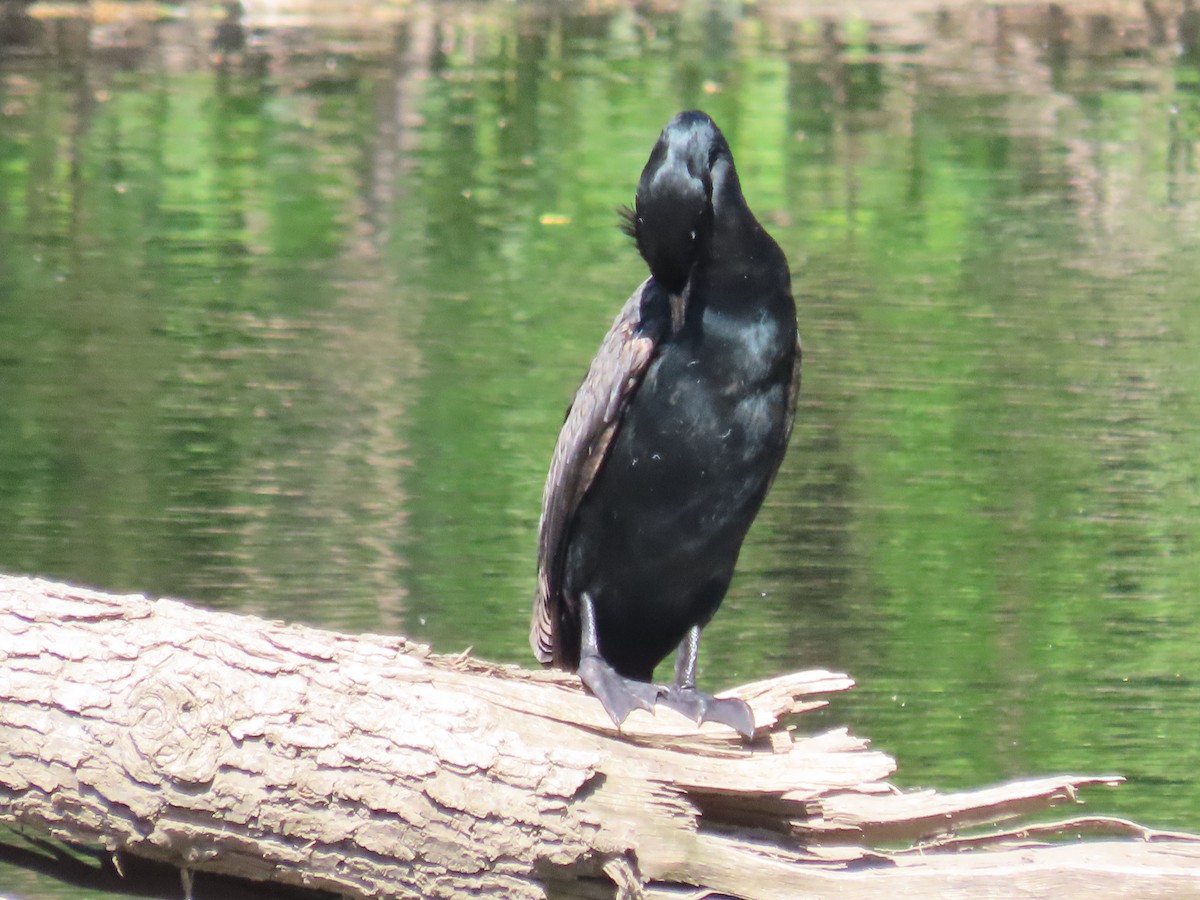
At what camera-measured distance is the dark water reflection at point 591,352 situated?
6250 mm

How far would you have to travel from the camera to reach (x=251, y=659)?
134 inches

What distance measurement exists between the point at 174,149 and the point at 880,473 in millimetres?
8393

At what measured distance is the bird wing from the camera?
3941 mm

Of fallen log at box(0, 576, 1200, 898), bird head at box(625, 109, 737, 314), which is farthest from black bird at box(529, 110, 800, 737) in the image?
fallen log at box(0, 576, 1200, 898)

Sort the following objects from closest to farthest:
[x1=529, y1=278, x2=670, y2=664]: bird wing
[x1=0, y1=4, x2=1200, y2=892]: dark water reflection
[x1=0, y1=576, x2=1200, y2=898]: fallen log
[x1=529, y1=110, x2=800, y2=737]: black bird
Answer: [x1=0, y1=576, x2=1200, y2=898]: fallen log, [x1=529, y1=110, x2=800, y2=737]: black bird, [x1=529, y1=278, x2=670, y2=664]: bird wing, [x1=0, y1=4, x2=1200, y2=892]: dark water reflection

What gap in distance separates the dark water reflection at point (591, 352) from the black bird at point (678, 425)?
154 centimetres

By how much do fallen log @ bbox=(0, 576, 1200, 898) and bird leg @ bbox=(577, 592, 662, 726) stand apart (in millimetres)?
116

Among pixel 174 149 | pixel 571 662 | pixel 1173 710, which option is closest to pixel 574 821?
pixel 571 662

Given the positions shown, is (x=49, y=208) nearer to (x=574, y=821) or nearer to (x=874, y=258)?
(x=874, y=258)

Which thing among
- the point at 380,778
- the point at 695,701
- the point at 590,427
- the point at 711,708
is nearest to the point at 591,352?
the point at 590,427

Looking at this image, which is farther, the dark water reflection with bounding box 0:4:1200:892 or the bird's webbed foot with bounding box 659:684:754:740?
the dark water reflection with bounding box 0:4:1200:892

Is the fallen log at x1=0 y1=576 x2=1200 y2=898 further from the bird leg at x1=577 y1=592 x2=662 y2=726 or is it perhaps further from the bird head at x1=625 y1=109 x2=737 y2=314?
the bird head at x1=625 y1=109 x2=737 y2=314

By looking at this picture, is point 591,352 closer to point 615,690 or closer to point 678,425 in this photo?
point 678,425

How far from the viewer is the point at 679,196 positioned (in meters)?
3.69
